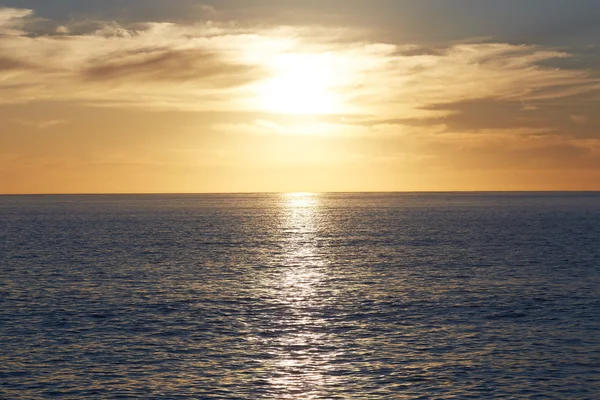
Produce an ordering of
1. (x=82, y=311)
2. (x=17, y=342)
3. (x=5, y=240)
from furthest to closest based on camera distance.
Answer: (x=5, y=240) → (x=82, y=311) → (x=17, y=342)

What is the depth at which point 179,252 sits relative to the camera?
11688 centimetres

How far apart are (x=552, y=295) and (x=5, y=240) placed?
113m

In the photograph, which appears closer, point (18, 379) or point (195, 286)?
point (18, 379)

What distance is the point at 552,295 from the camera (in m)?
68.4

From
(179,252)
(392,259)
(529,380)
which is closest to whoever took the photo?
(529,380)

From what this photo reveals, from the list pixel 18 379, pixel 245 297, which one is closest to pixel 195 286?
pixel 245 297

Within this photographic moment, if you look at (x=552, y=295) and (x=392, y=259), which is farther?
(x=392, y=259)

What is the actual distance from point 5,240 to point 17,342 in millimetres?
101706

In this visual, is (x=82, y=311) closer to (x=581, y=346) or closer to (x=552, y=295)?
(x=581, y=346)

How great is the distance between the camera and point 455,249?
121 m

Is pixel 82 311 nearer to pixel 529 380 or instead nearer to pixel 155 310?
pixel 155 310

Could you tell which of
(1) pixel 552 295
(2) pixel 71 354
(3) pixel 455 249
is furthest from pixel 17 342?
(3) pixel 455 249

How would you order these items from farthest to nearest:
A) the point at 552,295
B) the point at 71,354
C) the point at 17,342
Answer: the point at 552,295
the point at 17,342
the point at 71,354

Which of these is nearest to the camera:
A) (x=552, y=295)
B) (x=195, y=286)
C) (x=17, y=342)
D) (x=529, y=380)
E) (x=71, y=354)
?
(x=529, y=380)
